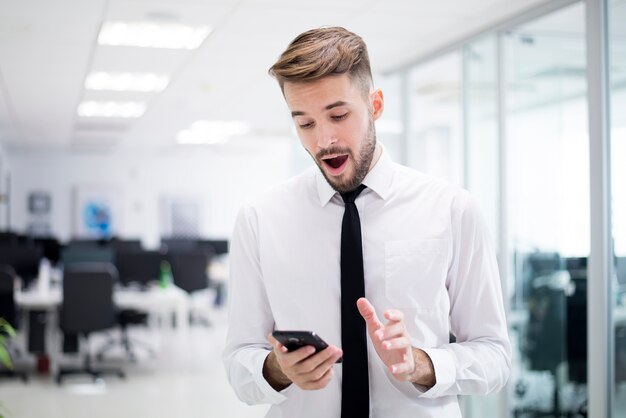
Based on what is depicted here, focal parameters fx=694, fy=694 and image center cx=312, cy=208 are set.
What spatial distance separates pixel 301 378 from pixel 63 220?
14.5m

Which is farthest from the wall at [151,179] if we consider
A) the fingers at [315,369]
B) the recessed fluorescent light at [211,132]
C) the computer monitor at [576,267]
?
the fingers at [315,369]

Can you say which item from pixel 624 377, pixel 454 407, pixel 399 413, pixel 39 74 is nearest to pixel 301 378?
pixel 399 413

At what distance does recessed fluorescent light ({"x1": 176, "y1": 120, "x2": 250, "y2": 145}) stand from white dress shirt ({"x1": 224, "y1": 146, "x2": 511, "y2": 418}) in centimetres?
868

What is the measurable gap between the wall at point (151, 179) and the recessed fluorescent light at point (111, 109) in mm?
4750

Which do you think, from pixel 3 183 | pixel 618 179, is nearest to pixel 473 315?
pixel 618 179

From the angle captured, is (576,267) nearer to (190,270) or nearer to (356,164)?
(356,164)

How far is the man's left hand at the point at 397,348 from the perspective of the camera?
3.95ft

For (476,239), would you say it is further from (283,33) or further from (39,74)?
(39,74)

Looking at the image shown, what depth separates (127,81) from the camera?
6.93 meters

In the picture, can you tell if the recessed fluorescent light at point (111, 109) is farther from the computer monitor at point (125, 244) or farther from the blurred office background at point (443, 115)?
the computer monitor at point (125, 244)

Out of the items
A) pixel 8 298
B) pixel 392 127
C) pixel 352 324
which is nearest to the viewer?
pixel 352 324

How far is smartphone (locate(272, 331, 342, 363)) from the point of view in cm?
119

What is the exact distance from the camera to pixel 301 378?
1238 millimetres

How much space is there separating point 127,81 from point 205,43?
1914 millimetres
